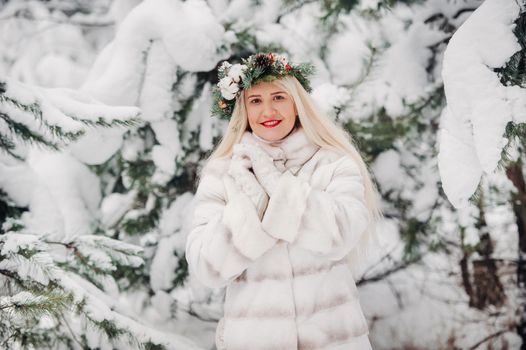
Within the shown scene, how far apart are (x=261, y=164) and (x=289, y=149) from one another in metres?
0.24

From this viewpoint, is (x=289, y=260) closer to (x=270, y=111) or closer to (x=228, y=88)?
(x=270, y=111)

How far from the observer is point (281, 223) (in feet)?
6.53

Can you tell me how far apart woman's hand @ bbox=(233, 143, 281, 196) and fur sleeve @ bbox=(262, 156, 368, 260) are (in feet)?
0.21

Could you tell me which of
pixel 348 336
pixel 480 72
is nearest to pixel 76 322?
pixel 348 336

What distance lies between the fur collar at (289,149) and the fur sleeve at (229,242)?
0.99 ft

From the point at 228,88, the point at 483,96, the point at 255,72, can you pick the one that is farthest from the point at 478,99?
the point at 228,88

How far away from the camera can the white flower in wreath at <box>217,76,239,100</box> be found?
238 cm

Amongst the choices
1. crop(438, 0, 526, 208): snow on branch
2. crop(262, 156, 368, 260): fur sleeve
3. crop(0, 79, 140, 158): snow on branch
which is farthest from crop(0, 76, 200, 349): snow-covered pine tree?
crop(438, 0, 526, 208): snow on branch

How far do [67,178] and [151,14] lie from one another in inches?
54.1

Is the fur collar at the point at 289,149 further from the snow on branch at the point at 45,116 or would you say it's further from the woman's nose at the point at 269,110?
the snow on branch at the point at 45,116

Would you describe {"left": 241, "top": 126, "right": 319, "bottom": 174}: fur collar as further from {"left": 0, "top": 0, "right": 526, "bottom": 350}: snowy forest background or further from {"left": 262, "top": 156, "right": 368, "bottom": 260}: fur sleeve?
{"left": 0, "top": 0, "right": 526, "bottom": 350}: snowy forest background

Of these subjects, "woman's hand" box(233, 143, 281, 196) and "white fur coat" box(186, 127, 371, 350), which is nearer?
"white fur coat" box(186, 127, 371, 350)

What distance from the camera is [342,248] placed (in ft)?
6.75

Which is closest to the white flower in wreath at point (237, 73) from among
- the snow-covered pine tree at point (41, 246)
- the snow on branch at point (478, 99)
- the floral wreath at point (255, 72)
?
the floral wreath at point (255, 72)
